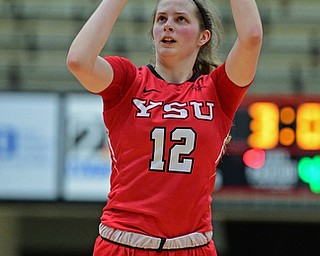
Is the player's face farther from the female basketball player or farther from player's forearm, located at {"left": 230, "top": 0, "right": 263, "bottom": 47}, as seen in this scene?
player's forearm, located at {"left": 230, "top": 0, "right": 263, "bottom": 47}

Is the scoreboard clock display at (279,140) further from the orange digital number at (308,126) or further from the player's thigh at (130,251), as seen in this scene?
the player's thigh at (130,251)

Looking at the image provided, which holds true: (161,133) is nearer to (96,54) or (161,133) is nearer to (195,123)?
(195,123)

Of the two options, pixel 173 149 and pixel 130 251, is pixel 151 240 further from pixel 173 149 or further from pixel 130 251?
pixel 173 149

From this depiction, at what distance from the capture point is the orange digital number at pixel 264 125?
22.4 ft

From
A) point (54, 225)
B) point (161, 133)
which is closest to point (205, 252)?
point (161, 133)

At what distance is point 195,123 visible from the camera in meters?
2.81

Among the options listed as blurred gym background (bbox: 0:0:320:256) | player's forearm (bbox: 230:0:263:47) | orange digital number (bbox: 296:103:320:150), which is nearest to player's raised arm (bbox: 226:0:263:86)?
player's forearm (bbox: 230:0:263:47)

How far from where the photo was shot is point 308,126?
6.78m

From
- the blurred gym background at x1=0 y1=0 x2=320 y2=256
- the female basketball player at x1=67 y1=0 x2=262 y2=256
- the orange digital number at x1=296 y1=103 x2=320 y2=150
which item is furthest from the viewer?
the blurred gym background at x1=0 y1=0 x2=320 y2=256

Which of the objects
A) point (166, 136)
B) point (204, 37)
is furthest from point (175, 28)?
point (166, 136)

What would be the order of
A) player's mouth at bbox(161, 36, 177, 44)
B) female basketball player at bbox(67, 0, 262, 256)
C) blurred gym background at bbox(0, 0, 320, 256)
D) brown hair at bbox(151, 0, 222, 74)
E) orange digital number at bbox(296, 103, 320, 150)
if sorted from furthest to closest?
blurred gym background at bbox(0, 0, 320, 256) < orange digital number at bbox(296, 103, 320, 150) < brown hair at bbox(151, 0, 222, 74) < player's mouth at bbox(161, 36, 177, 44) < female basketball player at bbox(67, 0, 262, 256)

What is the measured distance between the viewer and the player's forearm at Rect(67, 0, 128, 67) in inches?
105

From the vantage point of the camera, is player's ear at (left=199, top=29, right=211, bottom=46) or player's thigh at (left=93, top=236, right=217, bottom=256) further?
player's ear at (left=199, top=29, right=211, bottom=46)

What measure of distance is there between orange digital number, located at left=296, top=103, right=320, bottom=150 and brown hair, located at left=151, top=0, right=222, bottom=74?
3706 millimetres
